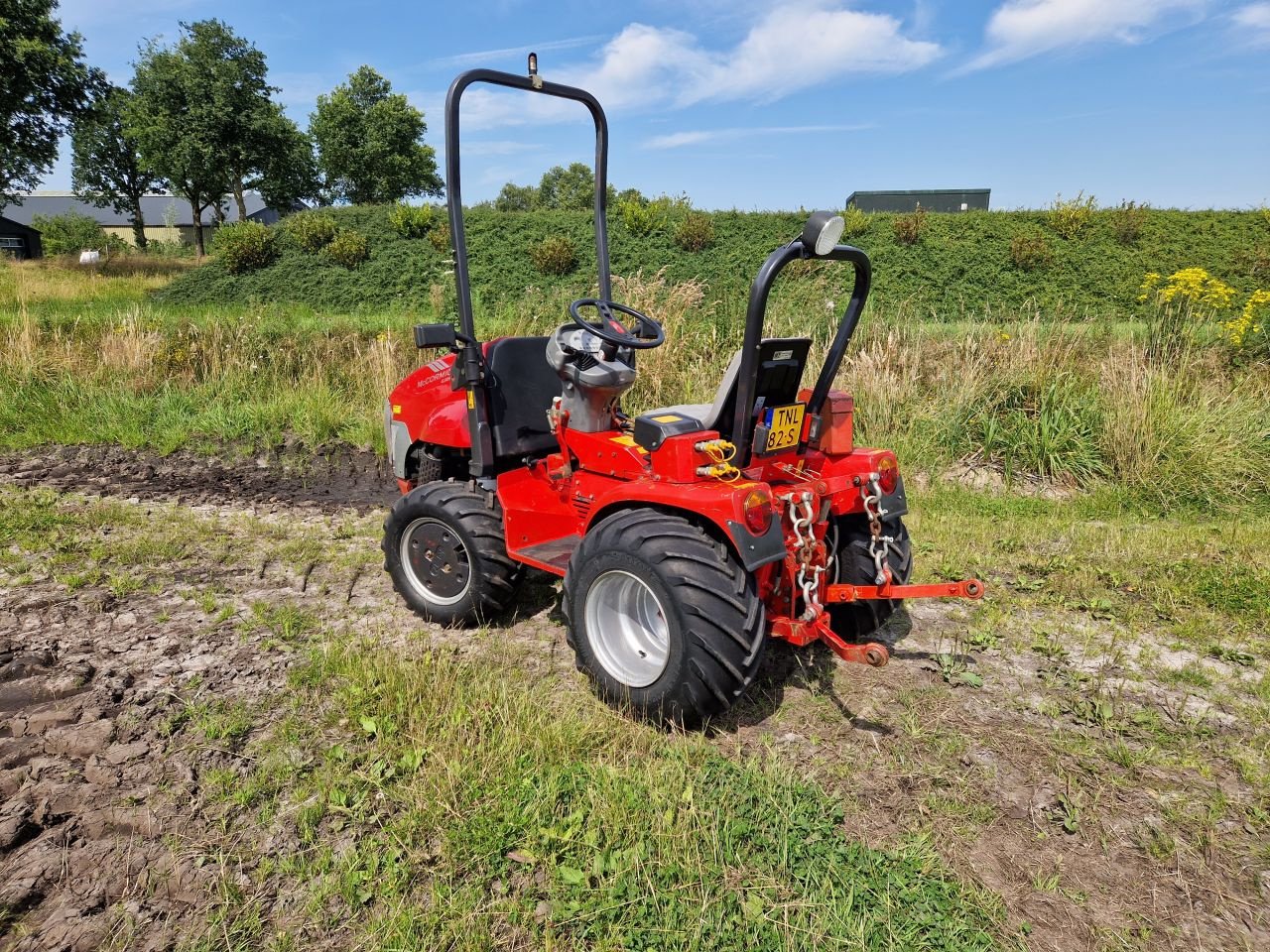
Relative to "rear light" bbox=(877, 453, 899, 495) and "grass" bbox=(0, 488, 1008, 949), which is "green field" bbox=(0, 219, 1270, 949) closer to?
"grass" bbox=(0, 488, 1008, 949)

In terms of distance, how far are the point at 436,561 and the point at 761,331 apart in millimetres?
2053

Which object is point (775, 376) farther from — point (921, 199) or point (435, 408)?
point (921, 199)

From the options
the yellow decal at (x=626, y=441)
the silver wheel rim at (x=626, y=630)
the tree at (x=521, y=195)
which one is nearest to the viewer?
the silver wheel rim at (x=626, y=630)

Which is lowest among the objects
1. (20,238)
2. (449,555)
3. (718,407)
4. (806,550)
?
(449,555)

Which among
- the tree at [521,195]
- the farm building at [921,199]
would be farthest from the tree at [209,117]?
the tree at [521,195]

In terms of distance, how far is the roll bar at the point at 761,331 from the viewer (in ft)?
9.03

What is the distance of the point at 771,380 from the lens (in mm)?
3135

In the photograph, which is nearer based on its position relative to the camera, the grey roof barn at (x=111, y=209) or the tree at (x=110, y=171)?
the tree at (x=110, y=171)

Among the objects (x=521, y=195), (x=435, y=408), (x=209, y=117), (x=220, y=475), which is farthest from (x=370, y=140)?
(x=521, y=195)

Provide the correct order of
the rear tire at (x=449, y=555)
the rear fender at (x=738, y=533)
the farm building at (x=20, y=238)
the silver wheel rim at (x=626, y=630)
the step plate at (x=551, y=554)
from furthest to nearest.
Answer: the farm building at (x=20, y=238)
the rear tire at (x=449, y=555)
the step plate at (x=551, y=554)
the silver wheel rim at (x=626, y=630)
the rear fender at (x=738, y=533)

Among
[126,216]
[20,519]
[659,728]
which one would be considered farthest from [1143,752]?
[126,216]

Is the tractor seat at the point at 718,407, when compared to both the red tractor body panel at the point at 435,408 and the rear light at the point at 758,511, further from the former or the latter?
the red tractor body panel at the point at 435,408

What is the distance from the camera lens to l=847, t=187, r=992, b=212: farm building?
23.3 metres

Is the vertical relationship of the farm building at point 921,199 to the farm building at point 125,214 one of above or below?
below
